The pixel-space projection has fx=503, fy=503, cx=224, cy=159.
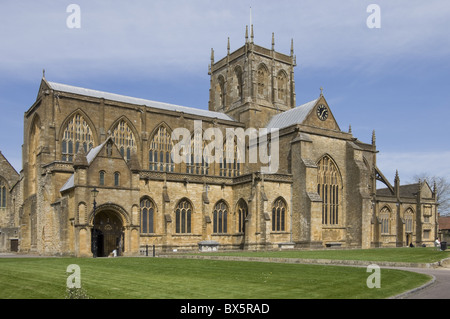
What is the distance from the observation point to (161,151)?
54656 millimetres

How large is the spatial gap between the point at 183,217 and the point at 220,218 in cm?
442

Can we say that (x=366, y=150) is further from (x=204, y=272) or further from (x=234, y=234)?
(x=204, y=272)

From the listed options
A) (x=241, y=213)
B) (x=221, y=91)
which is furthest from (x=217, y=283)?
(x=221, y=91)

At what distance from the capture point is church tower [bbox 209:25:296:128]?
64500 mm

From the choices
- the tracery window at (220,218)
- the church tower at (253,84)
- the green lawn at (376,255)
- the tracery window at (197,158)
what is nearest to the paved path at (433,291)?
the green lawn at (376,255)

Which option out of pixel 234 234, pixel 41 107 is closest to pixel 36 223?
pixel 41 107

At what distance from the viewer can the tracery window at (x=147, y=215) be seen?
1804 inches

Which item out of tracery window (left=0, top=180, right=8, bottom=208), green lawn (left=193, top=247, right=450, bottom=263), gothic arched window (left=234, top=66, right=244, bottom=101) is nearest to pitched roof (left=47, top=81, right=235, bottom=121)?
gothic arched window (left=234, top=66, right=244, bottom=101)

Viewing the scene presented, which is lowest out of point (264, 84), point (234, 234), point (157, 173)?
point (234, 234)

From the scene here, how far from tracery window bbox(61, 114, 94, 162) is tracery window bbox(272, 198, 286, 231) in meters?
19.3

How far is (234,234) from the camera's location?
5084cm

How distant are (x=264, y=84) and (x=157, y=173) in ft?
86.4

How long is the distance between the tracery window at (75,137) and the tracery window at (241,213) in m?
16.0

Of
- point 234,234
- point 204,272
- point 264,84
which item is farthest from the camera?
point 264,84
